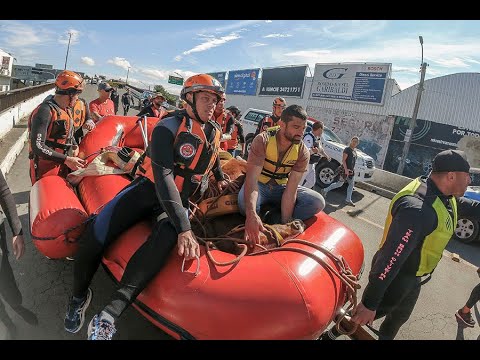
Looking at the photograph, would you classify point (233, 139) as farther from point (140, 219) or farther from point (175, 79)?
point (175, 79)

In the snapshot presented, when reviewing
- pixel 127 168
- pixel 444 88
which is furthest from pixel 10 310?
pixel 444 88

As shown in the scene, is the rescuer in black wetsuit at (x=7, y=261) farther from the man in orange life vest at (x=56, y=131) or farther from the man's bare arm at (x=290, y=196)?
the man's bare arm at (x=290, y=196)

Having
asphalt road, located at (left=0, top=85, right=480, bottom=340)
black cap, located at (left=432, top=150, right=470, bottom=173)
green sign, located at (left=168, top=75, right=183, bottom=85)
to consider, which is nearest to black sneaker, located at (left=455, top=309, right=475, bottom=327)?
asphalt road, located at (left=0, top=85, right=480, bottom=340)

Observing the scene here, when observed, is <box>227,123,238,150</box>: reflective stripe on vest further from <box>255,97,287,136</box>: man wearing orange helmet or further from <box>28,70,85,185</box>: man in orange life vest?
<box>28,70,85,185</box>: man in orange life vest

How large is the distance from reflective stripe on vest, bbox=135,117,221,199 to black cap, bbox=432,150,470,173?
1698 mm

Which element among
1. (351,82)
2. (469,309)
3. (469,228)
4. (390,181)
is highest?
(351,82)

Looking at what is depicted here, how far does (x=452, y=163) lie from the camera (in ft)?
7.91

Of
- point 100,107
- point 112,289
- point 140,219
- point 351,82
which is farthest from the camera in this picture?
point 351,82

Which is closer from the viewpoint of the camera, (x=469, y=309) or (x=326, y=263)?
(x=326, y=263)

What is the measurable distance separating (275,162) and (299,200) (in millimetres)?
455

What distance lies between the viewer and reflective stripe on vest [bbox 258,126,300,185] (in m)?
3.37

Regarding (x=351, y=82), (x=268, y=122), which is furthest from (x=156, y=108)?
(x=351, y=82)

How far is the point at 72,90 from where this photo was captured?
13.8 ft
